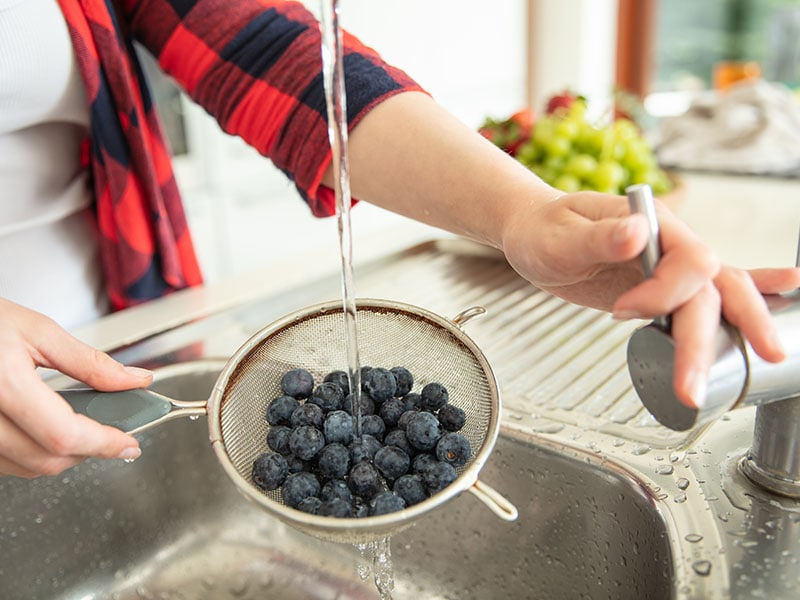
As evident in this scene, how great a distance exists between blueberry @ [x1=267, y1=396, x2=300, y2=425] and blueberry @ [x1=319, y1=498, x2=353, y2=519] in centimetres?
10

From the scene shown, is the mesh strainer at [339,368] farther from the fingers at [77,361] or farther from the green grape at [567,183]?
the green grape at [567,183]

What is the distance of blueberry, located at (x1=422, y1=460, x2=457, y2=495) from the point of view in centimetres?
53

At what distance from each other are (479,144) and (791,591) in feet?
1.45

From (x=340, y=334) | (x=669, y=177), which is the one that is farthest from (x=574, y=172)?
(x=340, y=334)

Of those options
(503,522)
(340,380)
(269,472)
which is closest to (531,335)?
(503,522)

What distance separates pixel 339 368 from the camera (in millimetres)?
701

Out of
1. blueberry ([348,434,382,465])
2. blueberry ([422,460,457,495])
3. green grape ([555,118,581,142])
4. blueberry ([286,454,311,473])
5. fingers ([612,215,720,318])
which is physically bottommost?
blueberry ([286,454,311,473])

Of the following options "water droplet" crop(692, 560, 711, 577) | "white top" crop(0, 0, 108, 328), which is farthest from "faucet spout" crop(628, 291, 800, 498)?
"white top" crop(0, 0, 108, 328)

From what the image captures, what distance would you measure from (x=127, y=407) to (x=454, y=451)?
0.82 feet

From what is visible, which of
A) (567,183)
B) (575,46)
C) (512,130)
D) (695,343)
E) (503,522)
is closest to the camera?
(695,343)

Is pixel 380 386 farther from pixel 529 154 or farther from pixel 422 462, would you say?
pixel 529 154

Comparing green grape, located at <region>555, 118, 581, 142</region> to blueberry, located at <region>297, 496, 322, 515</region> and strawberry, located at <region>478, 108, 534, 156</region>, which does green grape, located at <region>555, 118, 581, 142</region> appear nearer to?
strawberry, located at <region>478, 108, 534, 156</region>

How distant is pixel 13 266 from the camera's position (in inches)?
34.3

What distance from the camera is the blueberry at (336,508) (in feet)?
1.70
